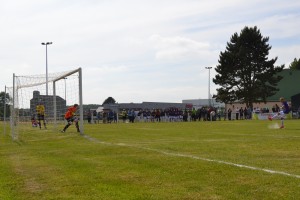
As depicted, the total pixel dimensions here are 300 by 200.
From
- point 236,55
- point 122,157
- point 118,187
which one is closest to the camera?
point 118,187

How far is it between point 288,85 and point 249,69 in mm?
13442

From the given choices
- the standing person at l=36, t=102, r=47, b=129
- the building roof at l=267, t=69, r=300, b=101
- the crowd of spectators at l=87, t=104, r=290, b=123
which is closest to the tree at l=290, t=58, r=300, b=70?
the building roof at l=267, t=69, r=300, b=101

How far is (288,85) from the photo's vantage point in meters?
89.5

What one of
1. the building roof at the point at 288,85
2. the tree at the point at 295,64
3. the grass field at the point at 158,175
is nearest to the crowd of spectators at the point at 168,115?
the building roof at the point at 288,85

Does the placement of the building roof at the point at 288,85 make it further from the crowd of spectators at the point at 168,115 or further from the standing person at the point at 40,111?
the standing person at the point at 40,111

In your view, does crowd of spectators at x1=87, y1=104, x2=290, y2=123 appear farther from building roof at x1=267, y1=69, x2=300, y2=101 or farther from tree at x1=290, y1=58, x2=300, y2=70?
tree at x1=290, y1=58, x2=300, y2=70

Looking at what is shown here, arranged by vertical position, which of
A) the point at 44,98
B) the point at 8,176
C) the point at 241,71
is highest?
the point at 241,71

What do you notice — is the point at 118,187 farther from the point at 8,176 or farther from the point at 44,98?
the point at 44,98

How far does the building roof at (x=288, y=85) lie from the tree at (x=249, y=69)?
23.2 feet

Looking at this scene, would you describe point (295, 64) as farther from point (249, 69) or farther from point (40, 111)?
point (40, 111)

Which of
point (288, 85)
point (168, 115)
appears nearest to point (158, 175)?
point (168, 115)

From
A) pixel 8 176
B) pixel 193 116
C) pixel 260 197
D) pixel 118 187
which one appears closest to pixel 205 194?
pixel 260 197

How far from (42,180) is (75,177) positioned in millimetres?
641

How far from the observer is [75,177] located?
9109mm
